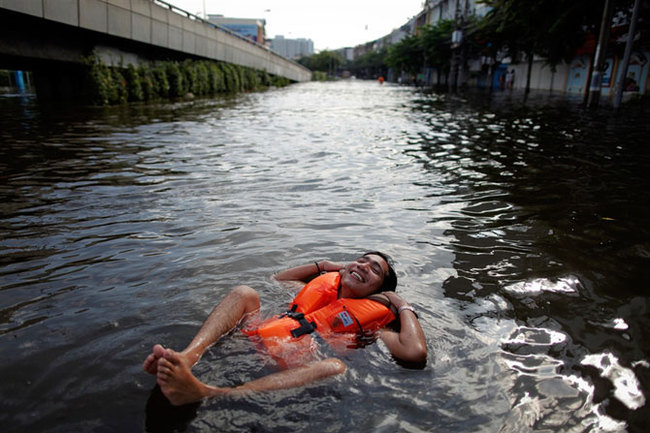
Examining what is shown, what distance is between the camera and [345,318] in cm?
367

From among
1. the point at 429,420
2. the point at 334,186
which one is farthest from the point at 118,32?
the point at 429,420

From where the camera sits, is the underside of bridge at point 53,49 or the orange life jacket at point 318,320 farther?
the underside of bridge at point 53,49

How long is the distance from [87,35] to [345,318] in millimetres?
23309

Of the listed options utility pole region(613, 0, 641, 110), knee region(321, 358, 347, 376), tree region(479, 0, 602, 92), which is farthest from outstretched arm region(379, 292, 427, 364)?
tree region(479, 0, 602, 92)

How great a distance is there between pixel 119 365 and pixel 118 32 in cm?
2313

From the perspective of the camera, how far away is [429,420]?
9.33 ft

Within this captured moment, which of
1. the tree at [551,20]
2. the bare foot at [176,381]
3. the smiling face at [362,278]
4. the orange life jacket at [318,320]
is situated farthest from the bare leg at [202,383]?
the tree at [551,20]

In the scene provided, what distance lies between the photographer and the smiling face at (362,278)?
12.8 feet

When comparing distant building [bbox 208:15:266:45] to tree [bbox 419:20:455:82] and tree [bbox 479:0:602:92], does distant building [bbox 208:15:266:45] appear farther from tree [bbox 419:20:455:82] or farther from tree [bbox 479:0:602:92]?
tree [bbox 479:0:602:92]

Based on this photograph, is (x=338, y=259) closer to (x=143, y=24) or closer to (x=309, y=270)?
(x=309, y=270)

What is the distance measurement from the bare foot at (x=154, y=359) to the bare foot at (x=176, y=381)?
3 cm

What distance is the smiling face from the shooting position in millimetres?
3912

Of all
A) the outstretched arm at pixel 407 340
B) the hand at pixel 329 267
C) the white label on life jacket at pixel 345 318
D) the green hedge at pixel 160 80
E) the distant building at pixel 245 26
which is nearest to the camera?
the outstretched arm at pixel 407 340

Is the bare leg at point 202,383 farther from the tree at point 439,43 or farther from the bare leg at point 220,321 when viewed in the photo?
the tree at point 439,43
